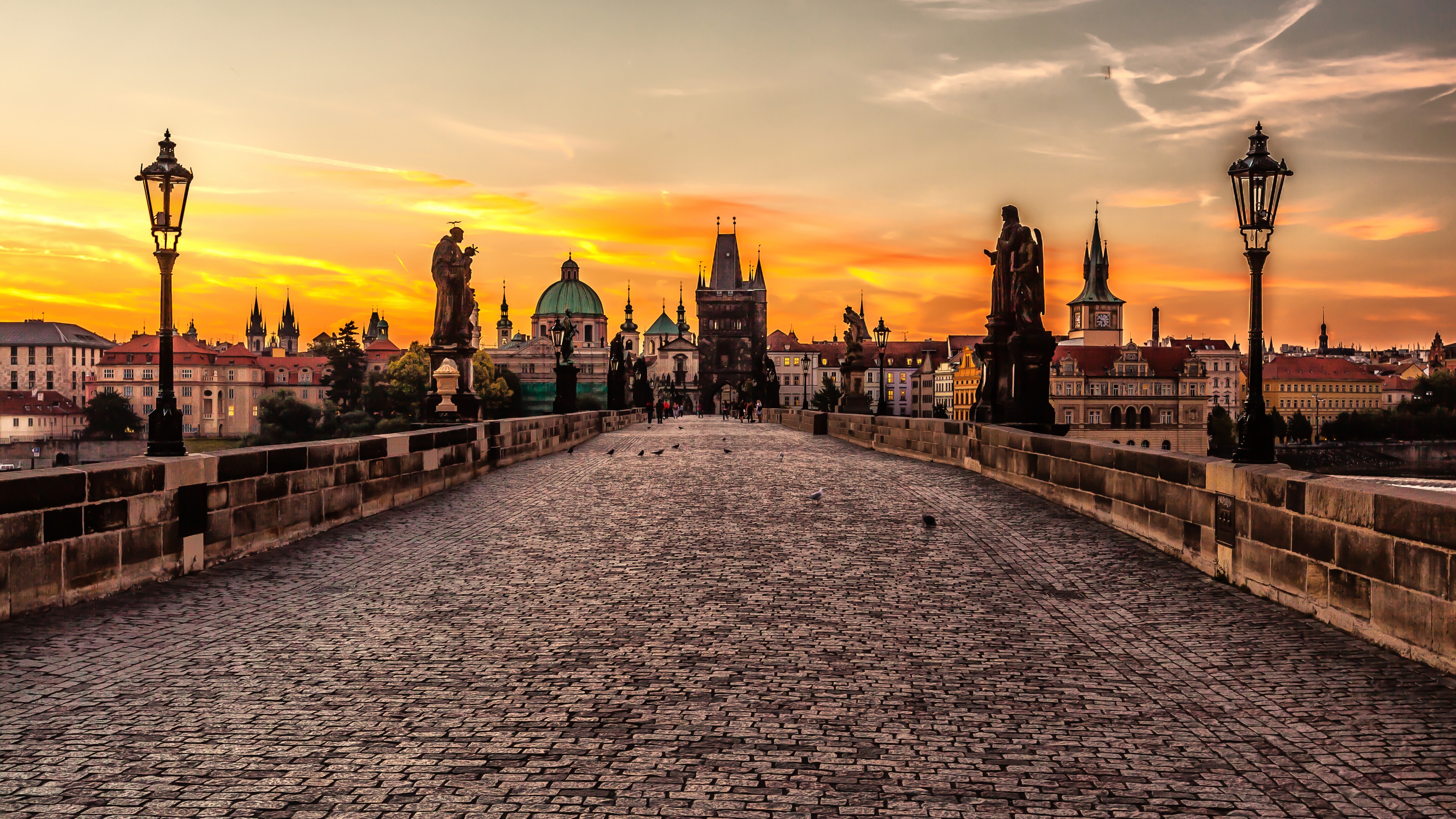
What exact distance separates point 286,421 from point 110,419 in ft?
95.3

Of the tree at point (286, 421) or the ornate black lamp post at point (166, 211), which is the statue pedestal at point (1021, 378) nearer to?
the ornate black lamp post at point (166, 211)

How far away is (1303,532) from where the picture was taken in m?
6.95

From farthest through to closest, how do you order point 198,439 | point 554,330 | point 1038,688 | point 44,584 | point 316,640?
point 198,439 → point 554,330 → point 44,584 → point 316,640 → point 1038,688

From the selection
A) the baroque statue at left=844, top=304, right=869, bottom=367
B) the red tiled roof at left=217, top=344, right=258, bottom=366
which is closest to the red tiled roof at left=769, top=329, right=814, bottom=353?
the red tiled roof at left=217, top=344, right=258, bottom=366

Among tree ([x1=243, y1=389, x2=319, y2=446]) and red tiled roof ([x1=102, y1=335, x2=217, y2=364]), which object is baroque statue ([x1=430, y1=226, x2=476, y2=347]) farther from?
red tiled roof ([x1=102, y1=335, x2=217, y2=364])

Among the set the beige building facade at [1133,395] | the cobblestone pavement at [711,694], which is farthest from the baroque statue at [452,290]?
the beige building facade at [1133,395]

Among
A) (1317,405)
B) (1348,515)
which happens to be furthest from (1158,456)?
(1317,405)

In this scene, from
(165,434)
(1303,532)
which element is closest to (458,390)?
(165,434)

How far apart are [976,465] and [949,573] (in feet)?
33.5

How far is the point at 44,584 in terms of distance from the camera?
22.5 ft

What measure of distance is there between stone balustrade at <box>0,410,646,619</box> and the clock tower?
15671cm

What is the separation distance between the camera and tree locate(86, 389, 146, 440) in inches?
5034

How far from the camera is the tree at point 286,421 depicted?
115 metres

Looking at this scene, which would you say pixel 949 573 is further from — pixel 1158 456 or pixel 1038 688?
pixel 1038 688
